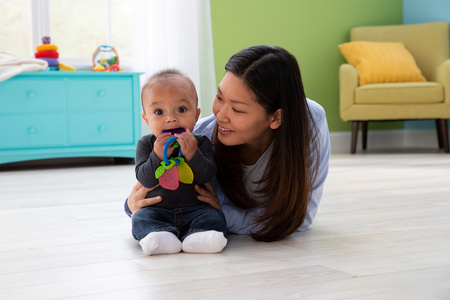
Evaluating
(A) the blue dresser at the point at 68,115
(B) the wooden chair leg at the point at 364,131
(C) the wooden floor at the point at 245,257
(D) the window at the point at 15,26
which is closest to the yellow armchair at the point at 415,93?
(B) the wooden chair leg at the point at 364,131

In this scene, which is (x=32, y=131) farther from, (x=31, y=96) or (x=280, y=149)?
(x=280, y=149)

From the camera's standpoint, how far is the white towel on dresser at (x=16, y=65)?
3.39m

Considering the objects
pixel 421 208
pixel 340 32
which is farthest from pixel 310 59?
pixel 421 208

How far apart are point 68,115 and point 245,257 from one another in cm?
265

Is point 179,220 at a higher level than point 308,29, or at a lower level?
lower

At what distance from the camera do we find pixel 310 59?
15.4 ft

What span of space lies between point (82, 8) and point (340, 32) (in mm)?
2103

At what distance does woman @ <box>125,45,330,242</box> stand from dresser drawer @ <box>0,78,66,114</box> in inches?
89.0

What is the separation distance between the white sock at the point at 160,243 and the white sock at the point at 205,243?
2cm

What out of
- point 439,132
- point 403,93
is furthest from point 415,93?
point 439,132

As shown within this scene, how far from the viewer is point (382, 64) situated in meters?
4.29

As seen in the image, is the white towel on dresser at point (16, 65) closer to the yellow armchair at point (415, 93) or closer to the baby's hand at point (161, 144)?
the yellow armchair at point (415, 93)

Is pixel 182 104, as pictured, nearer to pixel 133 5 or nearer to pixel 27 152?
pixel 27 152

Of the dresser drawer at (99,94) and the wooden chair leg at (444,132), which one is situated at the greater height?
the dresser drawer at (99,94)
